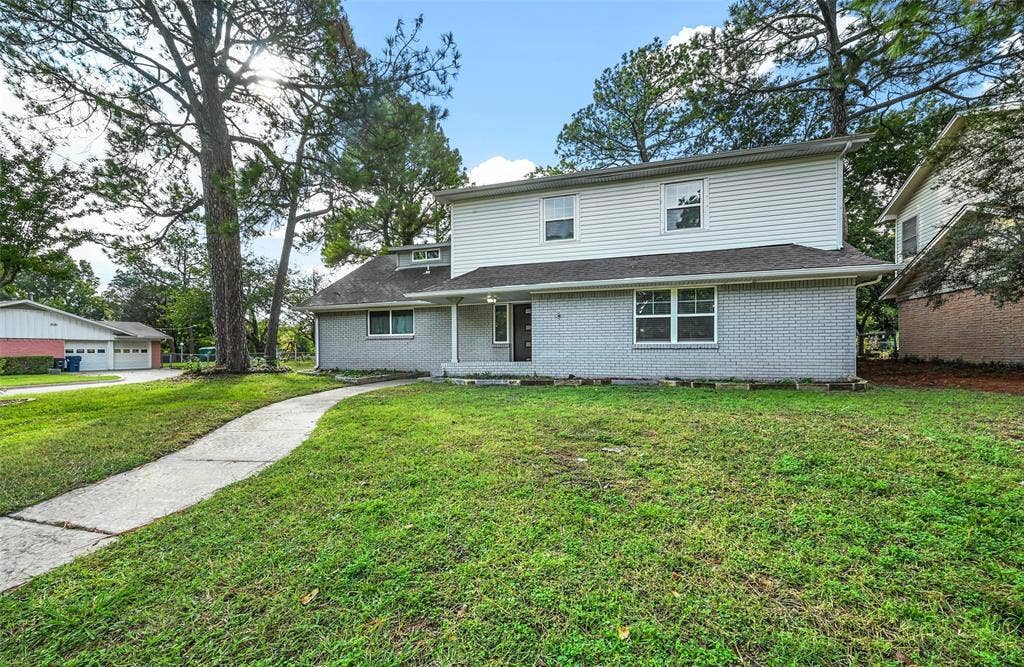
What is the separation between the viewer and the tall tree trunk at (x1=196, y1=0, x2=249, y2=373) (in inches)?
333

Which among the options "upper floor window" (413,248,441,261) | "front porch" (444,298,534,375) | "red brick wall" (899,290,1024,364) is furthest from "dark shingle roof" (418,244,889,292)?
"red brick wall" (899,290,1024,364)

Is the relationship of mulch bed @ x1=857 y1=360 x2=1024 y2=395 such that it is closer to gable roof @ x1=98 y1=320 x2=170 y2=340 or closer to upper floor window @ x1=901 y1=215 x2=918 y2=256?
upper floor window @ x1=901 y1=215 x2=918 y2=256

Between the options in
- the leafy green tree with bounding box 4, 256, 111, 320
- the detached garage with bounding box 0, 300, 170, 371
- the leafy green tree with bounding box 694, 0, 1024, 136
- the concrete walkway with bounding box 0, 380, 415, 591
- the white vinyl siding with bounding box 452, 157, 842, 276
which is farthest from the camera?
the leafy green tree with bounding box 4, 256, 111, 320

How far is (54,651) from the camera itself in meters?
2.02

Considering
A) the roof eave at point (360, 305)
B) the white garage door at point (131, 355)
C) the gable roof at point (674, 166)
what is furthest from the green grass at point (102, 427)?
the white garage door at point (131, 355)

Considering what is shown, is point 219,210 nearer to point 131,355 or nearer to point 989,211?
point 989,211

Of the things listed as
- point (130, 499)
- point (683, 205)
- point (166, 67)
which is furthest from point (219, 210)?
point (683, 205)

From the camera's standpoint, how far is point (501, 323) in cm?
1258

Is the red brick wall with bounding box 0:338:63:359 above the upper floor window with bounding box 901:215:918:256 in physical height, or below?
below

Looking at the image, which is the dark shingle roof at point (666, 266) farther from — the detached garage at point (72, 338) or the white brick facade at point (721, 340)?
the detached garage at point (72, 338)

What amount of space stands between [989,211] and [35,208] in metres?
20.4

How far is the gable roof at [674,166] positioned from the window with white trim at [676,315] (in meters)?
3.12

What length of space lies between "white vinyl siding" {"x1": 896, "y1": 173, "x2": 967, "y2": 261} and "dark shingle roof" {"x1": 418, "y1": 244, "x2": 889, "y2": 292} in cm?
832

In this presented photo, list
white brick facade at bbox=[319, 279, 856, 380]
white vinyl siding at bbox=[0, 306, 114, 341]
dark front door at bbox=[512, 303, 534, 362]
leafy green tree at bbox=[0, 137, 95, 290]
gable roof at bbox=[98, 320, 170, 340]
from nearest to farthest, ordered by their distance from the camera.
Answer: leafy green tree at bbox=[0, 137, 95, 290] → white brick facade at bbox=[319, 279, 856, 380] → dark front door at bbox=[512, 303, 534, 362] → white vinyl siding at bbox=[0, 306, 114, 341] → gable roof at bbox=[98, 320, 170, 340]
